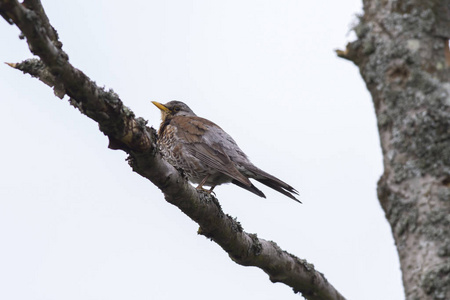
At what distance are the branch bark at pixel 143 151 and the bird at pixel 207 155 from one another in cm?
176

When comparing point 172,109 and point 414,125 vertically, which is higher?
point 172,109

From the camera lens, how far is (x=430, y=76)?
180cm

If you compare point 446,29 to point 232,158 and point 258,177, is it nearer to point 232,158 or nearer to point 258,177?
point 258,177

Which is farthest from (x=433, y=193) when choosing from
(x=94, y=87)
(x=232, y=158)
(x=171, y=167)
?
(x=232, y=158)

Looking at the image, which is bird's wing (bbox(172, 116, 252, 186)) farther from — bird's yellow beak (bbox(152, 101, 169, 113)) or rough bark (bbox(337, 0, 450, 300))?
rough bark (bbox(337, 0, 450, 300))

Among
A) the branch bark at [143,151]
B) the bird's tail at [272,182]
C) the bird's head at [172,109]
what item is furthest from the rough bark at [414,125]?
the bird's head at [172,109]

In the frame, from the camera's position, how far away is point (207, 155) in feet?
21.2

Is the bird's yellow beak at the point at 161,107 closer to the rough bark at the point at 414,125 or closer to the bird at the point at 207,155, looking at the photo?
the bird at the point at 207,155

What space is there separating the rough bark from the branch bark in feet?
4.10

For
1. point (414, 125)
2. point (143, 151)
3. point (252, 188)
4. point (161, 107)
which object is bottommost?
point (143, 151)

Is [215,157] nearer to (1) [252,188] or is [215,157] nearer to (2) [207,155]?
(2) [207,155]

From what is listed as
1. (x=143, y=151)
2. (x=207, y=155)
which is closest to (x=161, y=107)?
(x=207, y=155)

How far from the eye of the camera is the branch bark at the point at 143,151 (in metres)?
2.33

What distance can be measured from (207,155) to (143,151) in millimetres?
3386
